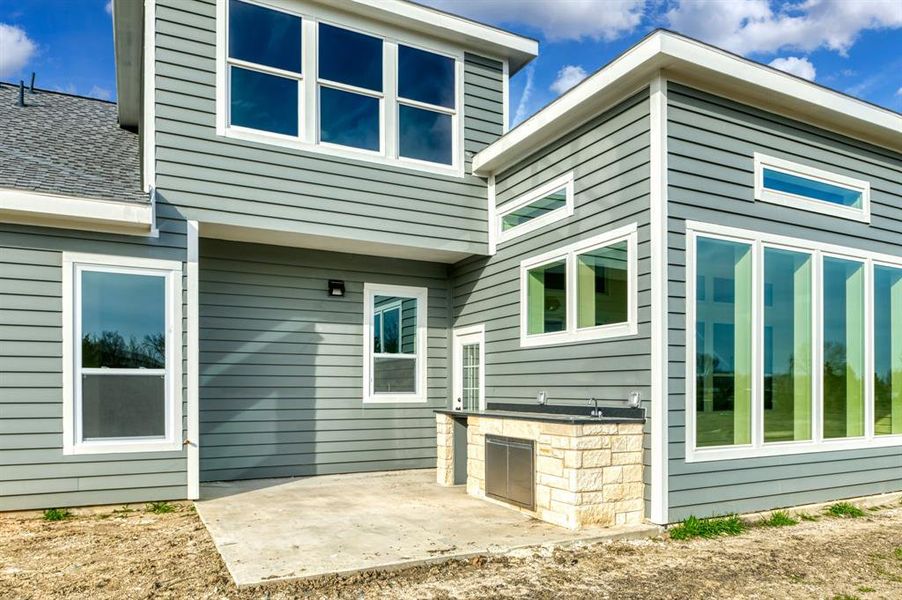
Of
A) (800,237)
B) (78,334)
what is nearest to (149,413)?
(78,334)

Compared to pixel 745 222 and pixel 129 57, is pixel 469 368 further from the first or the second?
pixel 129 57

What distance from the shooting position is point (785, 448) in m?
6.00

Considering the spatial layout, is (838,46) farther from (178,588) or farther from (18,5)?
(18,5)

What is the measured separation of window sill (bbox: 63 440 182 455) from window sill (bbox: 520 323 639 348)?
11.9 feet

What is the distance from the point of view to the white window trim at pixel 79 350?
5809 millimetres

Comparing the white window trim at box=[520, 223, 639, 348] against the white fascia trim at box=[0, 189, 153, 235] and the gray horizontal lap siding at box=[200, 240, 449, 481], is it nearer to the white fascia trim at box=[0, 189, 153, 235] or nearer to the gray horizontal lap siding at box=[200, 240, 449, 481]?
the gray horizontal lap siding at box=[200, 240, 449, 481]

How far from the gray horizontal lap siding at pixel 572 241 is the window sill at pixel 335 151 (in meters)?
0.75

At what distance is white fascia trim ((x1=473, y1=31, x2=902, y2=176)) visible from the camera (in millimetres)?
5305

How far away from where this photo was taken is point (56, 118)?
28.2ft

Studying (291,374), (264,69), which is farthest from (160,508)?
(264,69)

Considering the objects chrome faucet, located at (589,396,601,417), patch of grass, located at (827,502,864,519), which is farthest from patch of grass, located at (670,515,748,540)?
patch of grass, located at (827,502,864,519)

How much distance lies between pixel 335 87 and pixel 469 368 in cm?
373

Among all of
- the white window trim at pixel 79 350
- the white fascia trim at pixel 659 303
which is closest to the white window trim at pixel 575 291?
the white fascia trim at pixel 659 303

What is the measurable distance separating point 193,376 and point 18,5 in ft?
55.8
